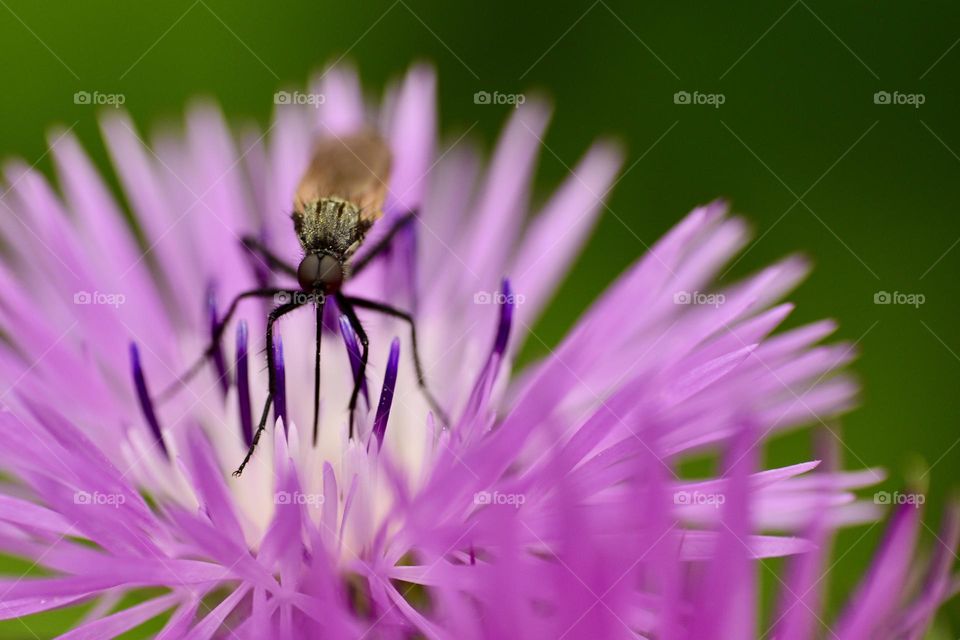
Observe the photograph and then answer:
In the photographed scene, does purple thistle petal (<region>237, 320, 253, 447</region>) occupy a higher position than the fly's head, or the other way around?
the fly's head

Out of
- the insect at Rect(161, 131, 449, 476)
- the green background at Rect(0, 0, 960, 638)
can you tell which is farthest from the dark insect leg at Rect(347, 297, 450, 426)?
the green background at Rect(0, 0, 960, 638)

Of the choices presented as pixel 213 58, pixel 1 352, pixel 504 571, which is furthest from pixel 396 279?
pixel 504 571

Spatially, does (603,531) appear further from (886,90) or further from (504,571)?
(886,90)

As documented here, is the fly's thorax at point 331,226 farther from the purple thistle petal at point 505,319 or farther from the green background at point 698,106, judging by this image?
the green background at point 698,106

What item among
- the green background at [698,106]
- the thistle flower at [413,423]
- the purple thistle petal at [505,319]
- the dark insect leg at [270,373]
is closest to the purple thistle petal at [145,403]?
the thistle flower at [413,423]

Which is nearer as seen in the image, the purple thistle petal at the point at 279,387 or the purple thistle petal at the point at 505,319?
the purple thistle petal at the point at 279,387

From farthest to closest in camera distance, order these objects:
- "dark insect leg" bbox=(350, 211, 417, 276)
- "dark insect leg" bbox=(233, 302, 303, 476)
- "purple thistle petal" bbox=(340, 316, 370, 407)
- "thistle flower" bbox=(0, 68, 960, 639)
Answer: "dark insect leg" bbox=(350, 211, 417, 276), "purple thistle petal" bbox=(340, 316, 370, 407), "dark insect leg" bbox=(233, 302, 303, 476), "thistle flower" bbox=(0, 68, 960, 639)

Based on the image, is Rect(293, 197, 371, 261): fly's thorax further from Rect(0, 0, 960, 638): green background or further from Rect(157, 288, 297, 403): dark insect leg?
Rect(0, 0, 960, 638): green background
